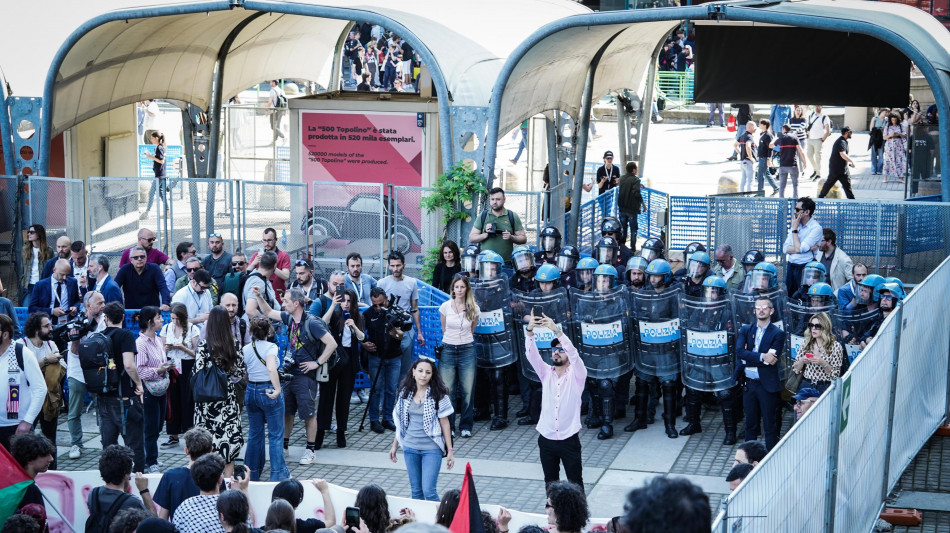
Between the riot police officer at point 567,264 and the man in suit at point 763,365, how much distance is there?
108 inches

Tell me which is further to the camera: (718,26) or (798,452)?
(718,26)

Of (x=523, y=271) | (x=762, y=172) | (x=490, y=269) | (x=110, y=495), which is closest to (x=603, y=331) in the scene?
(x=523, y=271)

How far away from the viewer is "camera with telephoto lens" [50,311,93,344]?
37.9 ft

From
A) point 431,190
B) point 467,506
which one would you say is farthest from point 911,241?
point 467,506

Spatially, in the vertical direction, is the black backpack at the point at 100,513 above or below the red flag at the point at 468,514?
below

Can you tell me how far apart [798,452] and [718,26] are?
1349 centimetres

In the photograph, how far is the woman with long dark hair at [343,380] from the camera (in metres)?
12.2

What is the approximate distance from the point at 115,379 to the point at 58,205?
7.08 m

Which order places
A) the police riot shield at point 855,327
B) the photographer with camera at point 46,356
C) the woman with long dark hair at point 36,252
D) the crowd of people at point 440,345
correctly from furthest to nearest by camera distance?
the woman with long dark hair at point 36,252 → the police riot shield at point 855,327 → the photographer with camera at point 46,356 → the crowd of people at point 440,345


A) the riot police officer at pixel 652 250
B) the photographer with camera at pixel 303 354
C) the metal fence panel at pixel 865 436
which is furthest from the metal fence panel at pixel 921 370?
the photographer with camera at pixel 303 354

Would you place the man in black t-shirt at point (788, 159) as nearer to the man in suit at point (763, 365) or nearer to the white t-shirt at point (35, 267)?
the man in suit at point (763, 365)

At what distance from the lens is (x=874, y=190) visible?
28.8 metres

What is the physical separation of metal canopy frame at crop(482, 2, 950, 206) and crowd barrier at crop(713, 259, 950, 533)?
446 centimetres

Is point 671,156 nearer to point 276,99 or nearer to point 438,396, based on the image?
point 276,99
